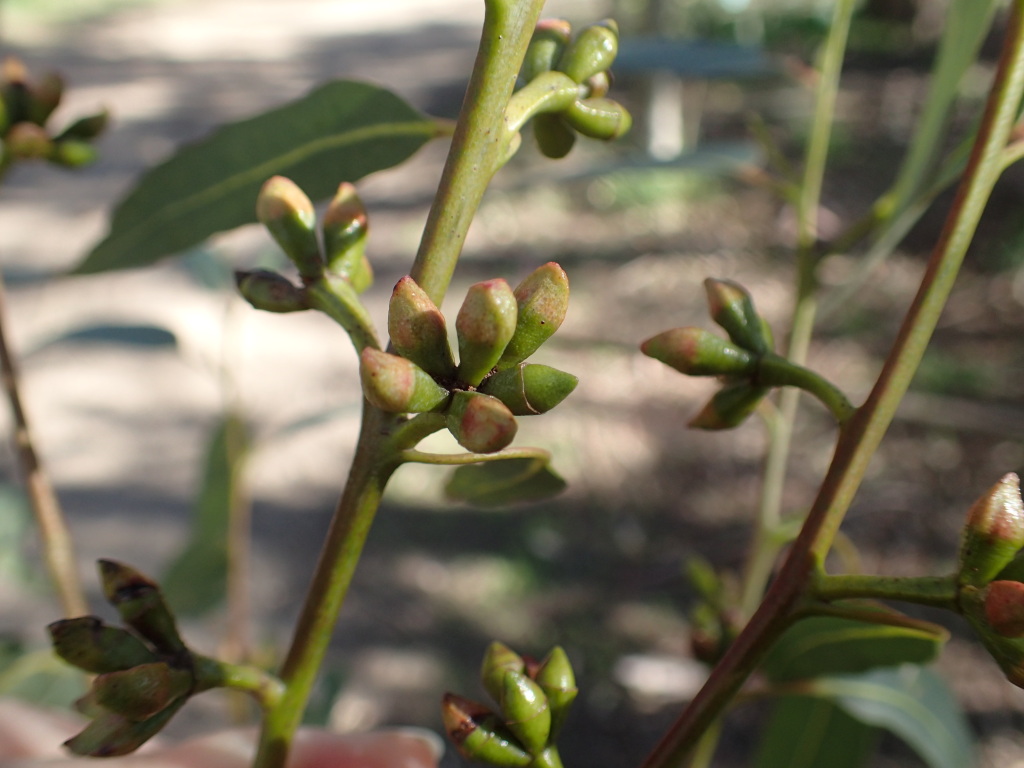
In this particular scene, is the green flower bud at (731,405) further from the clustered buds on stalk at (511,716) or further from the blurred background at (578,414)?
the blurred background at (578,414)

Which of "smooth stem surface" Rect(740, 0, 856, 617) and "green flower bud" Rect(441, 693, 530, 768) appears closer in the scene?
"green flower bud" Rect(441, 693, 530, 768)

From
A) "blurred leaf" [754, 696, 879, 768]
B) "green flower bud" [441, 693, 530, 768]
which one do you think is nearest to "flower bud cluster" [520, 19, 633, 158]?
"green flower bud" [441, 693, 530, 768]

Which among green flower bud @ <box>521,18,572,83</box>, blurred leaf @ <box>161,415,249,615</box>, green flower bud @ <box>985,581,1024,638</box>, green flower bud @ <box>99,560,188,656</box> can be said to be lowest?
blurred leaf @ <box>161,415,249,615</box>

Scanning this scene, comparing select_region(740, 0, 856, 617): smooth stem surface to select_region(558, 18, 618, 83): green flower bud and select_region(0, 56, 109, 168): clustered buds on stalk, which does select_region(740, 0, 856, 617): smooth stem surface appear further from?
select_region(0, 56, 109, 168): clustered buds on stalk

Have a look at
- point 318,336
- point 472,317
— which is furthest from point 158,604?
point 318,336

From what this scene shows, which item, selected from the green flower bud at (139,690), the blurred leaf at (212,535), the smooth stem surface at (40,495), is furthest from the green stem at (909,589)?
the blurred leaf at (212,535)

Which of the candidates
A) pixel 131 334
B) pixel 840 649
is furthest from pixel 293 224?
pixel 131 334

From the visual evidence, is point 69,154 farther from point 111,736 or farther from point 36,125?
point 111,736
